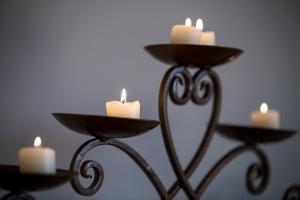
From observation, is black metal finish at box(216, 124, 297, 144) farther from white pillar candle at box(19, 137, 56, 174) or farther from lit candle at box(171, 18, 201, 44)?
white pillar candle at box(19, 137, 56, 174)

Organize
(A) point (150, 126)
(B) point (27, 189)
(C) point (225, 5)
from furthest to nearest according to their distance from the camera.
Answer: (C) point (225, 5) < (A) point (150, 126) < (B) point (27, 189)

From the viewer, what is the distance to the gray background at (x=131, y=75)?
3.58 feet

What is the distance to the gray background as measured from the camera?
3.58 feet

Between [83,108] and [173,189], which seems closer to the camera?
[173,189]

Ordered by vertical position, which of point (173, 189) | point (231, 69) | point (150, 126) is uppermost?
point (231, 69)

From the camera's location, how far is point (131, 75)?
120cm

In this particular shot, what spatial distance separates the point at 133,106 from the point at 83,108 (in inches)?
9.0

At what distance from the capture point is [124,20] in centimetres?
119

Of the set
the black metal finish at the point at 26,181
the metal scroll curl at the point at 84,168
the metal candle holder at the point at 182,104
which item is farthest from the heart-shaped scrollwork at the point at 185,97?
the black metal finish at the point at 26,181

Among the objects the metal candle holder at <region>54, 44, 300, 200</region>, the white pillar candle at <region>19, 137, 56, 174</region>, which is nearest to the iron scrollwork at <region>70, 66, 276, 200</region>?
the metal candle holder at <region>54, 44, 300, 200</region>

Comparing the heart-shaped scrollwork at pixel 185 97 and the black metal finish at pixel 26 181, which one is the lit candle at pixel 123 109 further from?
the black metal finish at pixel 26 181

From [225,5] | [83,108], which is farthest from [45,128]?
[225,5]

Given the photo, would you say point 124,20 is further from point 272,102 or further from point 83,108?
point 272,102

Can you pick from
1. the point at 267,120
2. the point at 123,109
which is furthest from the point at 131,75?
the point at 267,120
